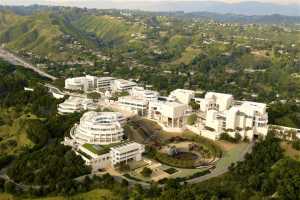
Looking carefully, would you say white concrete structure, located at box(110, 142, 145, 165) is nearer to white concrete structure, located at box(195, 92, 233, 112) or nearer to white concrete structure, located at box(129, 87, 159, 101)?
white concrete structure, located at box(129, 87, 159, 101)

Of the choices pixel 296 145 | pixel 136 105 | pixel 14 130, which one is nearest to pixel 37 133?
pixel 14 130

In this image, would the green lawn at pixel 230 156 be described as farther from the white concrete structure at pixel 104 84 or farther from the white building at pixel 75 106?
the white concrete structure at pixel 104 84

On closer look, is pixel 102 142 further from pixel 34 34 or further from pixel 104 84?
pixel 34 34

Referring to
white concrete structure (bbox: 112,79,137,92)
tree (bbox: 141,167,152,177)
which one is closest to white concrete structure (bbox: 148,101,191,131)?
tree (bbox: 141,167,152,177)

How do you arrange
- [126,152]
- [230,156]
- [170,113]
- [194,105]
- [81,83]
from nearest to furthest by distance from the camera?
[126,152], [230,156], [170,113], [194,105], [81,83]

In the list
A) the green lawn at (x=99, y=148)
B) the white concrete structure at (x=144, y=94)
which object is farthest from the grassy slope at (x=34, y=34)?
the green lawn at (x=99, y=148)
